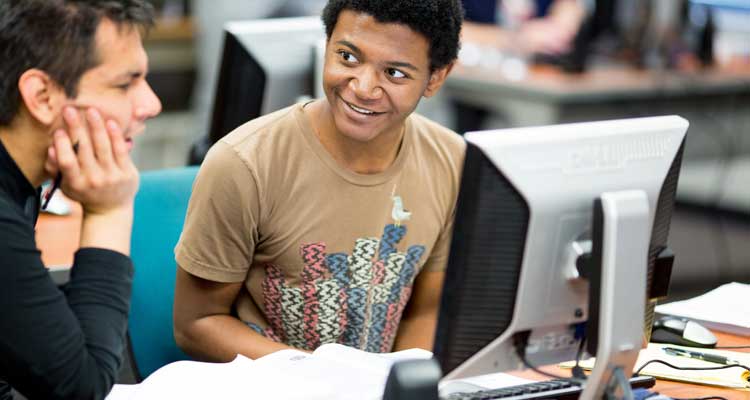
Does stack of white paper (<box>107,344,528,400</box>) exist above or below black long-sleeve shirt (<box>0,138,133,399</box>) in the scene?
below

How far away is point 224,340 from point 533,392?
53cm

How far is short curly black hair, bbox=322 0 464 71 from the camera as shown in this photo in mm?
1879

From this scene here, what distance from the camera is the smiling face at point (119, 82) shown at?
147 cm

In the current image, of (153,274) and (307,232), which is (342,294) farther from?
(153,274)

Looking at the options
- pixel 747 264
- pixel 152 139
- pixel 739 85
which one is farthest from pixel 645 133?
pixel 152 139

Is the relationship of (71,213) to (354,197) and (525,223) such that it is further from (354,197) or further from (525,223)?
(525,223)

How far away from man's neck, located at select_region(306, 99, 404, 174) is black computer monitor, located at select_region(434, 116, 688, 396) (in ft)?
1.92

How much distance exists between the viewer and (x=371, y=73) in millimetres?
1913

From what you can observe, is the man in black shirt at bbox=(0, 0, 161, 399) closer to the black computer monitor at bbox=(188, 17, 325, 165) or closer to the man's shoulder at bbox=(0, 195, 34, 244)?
the man's shoulder at bbox=(0, 195, 34, 244)

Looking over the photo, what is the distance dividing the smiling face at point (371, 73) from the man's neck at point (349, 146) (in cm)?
2

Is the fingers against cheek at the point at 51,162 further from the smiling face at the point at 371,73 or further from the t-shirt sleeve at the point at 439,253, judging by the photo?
the t-shirt sleeve at the point at 439,253

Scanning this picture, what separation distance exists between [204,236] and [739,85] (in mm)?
3935

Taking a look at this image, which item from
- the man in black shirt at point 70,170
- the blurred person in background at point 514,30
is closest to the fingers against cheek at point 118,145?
the man in black shirt at point 70,170

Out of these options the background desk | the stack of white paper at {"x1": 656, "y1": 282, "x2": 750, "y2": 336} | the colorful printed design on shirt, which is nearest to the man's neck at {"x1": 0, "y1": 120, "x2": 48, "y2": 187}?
the colorful printed design on shirt
